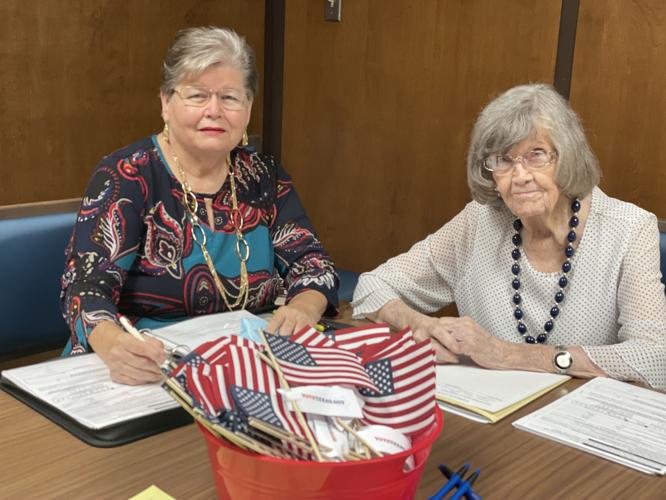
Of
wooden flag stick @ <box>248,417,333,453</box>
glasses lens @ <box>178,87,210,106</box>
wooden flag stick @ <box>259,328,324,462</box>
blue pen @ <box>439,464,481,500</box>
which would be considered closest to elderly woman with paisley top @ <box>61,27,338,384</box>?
glasses lens @ <box>178,87,210,106</box>

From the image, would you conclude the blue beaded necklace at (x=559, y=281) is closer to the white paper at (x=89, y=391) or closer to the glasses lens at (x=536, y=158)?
the glasses lens at (x=536, y=158)

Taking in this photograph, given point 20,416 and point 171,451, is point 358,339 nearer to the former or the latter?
point 171,451

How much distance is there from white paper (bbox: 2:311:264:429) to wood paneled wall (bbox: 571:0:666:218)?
1974 millimetres

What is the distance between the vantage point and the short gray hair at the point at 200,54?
1920 mm

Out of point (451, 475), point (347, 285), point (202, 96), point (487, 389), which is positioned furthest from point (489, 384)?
point (347, 285)

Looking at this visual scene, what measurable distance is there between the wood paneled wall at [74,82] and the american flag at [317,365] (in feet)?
7.62

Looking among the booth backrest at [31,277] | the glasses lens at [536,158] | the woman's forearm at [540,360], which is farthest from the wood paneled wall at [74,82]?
the woman's forearm at [540,360]

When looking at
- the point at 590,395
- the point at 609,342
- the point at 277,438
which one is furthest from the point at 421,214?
the point at 277,438

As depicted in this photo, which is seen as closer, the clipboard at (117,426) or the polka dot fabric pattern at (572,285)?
the clipboard at (117,426)

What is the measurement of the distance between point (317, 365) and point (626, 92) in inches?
91.2

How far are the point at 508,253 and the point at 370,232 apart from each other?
1.84m

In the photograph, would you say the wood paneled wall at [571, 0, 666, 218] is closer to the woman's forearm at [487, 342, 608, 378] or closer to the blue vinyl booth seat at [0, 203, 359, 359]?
the woman's forearm at [487, 342, 608, 378]

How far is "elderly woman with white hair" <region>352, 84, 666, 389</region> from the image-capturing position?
1647 millimetres

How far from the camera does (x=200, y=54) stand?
1.92 meters
